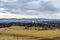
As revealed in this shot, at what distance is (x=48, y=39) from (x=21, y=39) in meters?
4.70

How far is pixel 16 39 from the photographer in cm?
2873

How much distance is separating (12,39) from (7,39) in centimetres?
86

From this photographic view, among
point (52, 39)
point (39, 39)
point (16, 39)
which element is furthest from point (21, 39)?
point (52, 39)

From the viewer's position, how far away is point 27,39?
93.7 feet

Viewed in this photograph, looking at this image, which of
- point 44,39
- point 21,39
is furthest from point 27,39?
point 44,39

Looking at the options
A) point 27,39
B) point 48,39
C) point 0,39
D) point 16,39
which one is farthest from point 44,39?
point 0,39

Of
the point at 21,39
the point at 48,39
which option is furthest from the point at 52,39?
the point at 21,39

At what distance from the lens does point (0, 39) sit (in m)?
28.1

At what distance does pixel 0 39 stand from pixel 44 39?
7.55m

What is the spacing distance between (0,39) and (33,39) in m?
5.55

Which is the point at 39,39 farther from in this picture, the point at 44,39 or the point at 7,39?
the point at 7,39

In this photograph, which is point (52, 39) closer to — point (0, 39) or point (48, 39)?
point (48, 39)

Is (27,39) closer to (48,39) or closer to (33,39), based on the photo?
(33,39)

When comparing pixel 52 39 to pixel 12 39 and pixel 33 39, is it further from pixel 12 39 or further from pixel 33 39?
pixel 12 39
